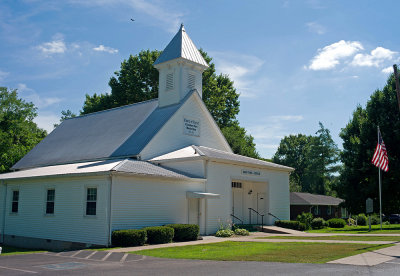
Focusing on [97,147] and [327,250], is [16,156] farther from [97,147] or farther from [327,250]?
[327,250]

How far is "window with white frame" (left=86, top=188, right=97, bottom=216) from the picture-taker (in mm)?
20625

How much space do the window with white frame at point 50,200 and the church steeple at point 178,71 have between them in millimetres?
10770

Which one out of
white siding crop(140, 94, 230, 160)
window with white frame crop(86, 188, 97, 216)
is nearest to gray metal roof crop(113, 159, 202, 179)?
window with white frame crop(86, 188, 97, 216)

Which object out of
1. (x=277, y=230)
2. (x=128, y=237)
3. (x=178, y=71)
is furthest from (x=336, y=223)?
(x=128, y=237)

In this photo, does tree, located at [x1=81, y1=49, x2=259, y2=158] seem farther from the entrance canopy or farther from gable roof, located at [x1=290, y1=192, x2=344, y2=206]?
the entrance canopy

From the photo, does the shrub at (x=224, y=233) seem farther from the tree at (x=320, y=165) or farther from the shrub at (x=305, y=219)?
the tree at (x=320, y=165)

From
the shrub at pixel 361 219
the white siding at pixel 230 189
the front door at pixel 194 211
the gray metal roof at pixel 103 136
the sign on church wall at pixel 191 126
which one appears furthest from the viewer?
the shrub at pixel 361 219

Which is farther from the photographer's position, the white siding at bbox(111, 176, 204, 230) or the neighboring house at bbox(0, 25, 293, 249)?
the neighboring house at bbox(0, 25, 293, 249)

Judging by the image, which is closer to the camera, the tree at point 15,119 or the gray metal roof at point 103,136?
the gray metal roof at point 103,136

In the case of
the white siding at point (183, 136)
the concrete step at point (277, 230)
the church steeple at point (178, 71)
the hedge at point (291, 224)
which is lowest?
the concrete step at point (277, 230)

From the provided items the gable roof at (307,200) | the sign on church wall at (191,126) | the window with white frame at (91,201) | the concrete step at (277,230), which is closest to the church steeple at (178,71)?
the sign on church wall at (191,126)

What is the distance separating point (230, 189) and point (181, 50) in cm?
1132

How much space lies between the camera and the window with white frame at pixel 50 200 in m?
23.2

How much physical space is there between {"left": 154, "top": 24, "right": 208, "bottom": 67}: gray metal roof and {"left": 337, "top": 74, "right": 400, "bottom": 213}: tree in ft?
51.0
